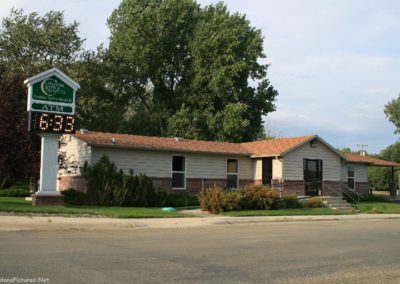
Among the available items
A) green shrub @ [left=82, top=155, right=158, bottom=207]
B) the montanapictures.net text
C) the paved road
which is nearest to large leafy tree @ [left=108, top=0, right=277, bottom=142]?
green shrub @ [left=82, top=155, right=158, bottom=207]

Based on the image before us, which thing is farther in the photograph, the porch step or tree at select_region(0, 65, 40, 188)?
the porch step

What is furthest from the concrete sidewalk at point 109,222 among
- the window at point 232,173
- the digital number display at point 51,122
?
the window at point 232,173

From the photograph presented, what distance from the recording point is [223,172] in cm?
2714

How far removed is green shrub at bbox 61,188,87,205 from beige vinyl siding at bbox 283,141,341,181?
1224cm

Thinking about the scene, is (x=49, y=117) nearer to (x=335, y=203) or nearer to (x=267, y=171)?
(x=267, y=171)

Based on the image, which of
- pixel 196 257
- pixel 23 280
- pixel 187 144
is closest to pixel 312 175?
pixel 187 144

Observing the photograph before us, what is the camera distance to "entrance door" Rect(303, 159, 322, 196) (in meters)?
27.5

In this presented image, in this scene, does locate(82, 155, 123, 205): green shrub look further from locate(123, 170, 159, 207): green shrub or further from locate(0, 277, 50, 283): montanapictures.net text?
locate(0, 277, 50, 283): montanapictures.net text

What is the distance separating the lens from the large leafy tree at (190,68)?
124ft

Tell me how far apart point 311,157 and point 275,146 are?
2.49m

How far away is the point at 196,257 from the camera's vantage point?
867cm

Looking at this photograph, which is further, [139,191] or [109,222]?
[139,191]

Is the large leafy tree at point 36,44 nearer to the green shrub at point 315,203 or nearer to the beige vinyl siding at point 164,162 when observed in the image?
the beige vinyl siding at point 164,162

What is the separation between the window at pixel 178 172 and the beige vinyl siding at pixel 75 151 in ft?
17.2
